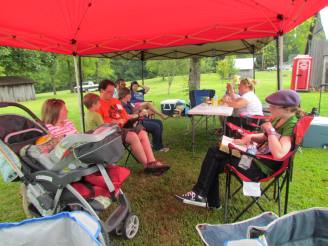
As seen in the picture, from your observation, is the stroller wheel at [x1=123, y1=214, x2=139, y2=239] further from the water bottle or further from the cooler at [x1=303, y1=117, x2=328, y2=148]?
the cooler at [x1=303, y1=117, x2=328, y2=148]

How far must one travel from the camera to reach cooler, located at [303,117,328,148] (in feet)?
14.5

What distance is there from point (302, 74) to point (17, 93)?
22.9 m

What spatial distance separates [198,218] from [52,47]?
3.81 m

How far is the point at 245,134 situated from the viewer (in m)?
2.80

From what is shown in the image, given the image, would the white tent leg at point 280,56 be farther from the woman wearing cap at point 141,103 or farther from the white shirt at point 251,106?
the woman wearing cap at point 141,103

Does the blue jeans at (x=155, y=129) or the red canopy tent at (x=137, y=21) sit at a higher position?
the red canopy tent at (x=137, y=21)

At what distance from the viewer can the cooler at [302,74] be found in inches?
601

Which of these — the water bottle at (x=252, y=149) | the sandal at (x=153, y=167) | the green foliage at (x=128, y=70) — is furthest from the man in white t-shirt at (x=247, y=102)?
the green foliage at (x=128, y=70)

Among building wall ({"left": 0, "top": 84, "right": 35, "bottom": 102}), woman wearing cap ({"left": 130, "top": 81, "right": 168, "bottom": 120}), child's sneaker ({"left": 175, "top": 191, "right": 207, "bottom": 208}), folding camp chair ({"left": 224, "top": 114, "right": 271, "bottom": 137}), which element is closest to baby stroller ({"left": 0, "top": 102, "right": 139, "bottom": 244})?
child's sneaker ({"left": 175, "top": 191, "right": 207, "bottom": 208})

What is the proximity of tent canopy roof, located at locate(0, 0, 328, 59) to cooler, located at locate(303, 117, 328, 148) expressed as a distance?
168 cm

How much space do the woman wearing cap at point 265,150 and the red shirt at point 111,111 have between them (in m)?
1.57

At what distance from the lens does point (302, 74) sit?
15.4 meters

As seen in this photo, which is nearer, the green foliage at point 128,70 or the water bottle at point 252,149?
the water bottle at point 252,149

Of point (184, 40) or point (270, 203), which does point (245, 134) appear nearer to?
point (270, 203)
